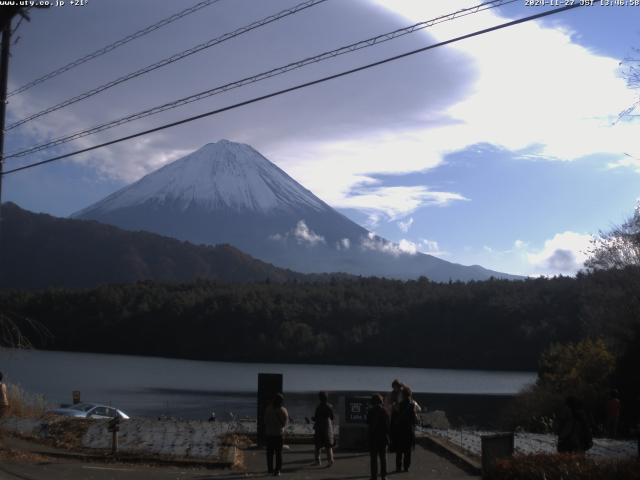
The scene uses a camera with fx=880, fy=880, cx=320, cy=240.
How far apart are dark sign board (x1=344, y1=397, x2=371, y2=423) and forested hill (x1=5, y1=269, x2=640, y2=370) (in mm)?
84430

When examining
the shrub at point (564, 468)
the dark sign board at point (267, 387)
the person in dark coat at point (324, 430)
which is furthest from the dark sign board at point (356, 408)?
the shrub at point (564, 468)

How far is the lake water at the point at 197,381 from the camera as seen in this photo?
189 ft

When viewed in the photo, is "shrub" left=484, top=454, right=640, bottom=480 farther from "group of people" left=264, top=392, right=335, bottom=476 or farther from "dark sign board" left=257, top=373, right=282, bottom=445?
"dark sign board" left=257, top=373, right=282, bottom=445

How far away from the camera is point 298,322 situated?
117125 millimetres

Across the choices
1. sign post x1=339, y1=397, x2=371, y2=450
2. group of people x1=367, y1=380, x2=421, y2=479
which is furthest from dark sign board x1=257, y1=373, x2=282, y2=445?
group of people x1=367, y1=380, x2=421, y2=479

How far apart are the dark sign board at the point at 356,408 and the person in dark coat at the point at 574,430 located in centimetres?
523

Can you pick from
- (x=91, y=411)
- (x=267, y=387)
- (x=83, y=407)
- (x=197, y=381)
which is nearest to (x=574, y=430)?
(x=267, y=387)

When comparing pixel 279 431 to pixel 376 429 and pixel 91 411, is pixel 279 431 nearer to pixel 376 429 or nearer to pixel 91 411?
pixel 376 429

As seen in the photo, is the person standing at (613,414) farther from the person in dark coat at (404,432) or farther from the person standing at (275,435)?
the person standing at (275,435)

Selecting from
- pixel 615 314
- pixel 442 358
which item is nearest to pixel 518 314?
pixel 442 358

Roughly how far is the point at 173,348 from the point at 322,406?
104m

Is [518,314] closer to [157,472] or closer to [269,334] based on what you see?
[269,334]

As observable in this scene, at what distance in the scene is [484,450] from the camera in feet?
40.0

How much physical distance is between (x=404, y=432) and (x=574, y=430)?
315 cm
